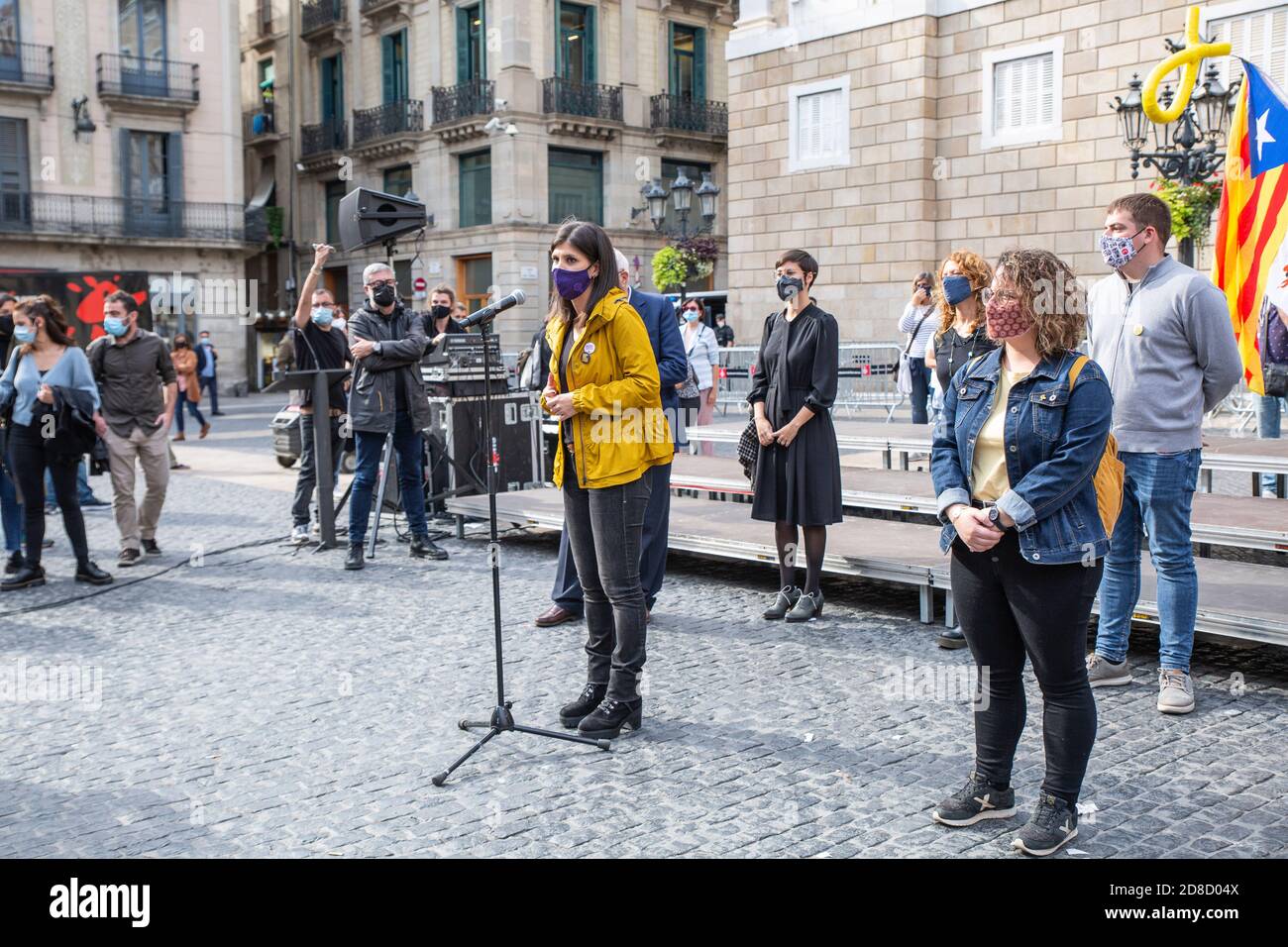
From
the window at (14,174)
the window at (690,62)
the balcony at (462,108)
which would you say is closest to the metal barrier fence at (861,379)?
the balcony at (462,108)

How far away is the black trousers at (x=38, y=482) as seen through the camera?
8258 mm

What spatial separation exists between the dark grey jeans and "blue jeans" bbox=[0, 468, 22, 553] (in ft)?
19.0

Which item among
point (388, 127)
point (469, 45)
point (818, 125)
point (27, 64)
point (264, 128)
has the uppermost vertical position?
point (469, 45)

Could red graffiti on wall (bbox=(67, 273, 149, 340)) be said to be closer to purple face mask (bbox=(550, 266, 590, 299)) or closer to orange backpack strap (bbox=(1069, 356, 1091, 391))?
purple face mask (bbox=(550, 266, 590, 299))

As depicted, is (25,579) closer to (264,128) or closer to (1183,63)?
(1183,63)

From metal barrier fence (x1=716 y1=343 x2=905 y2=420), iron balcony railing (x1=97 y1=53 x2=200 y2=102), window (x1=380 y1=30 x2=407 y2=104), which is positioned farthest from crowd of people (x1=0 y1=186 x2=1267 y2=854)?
window (x1=380 y1=30 x2=407 y2=104)

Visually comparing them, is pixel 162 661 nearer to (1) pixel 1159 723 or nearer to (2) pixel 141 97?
(1) pixel 1159 723

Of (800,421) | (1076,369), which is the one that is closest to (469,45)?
(800,421)

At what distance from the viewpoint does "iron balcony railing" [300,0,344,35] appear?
41.0 m

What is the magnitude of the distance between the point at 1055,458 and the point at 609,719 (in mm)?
2113

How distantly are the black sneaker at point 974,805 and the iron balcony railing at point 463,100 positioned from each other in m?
34.0

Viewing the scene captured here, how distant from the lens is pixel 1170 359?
5098mm

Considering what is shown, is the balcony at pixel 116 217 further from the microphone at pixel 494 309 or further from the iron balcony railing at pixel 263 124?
the microphone at pixel 494 309
